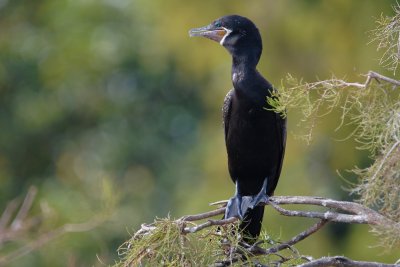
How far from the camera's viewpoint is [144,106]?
55.0ft

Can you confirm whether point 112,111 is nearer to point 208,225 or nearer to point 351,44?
point 351,44

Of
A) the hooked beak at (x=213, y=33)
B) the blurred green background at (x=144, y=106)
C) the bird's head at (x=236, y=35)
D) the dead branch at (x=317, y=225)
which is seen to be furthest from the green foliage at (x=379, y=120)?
the blurred green background at (x=144, y=106)

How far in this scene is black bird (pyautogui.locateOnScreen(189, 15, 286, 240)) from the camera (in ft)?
16.1

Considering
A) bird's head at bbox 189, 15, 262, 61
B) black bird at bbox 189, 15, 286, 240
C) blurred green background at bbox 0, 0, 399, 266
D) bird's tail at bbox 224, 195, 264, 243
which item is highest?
bird's head at bbox 189, 15, 262, 61

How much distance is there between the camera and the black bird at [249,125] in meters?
4.90

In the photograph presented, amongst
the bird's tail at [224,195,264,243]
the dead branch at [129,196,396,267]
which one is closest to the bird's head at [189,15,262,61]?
the bird's tail at [224,195,264,243]

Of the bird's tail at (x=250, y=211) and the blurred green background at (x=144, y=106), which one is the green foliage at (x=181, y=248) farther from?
the blurred green background at (x=144, y=106)

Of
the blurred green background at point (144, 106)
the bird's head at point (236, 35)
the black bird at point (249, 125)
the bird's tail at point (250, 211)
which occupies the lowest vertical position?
the blurred green background at point (144, 106)

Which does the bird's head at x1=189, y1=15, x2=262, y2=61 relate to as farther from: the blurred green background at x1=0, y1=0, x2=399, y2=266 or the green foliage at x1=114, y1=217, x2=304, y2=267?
the blurred green background at x1=0, y1=0, x2=399, y2=266

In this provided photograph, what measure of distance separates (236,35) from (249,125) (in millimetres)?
459

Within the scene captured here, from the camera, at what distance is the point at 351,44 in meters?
11.7

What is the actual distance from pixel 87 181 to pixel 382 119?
10.6 m

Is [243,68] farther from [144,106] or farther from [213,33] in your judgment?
[144,106]

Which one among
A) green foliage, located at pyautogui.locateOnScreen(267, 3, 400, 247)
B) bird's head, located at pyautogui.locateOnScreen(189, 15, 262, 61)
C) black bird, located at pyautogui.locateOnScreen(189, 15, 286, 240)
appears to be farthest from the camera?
bird's head, located at pyautogui.locateOnScreen(189, 15, 262, 61)
